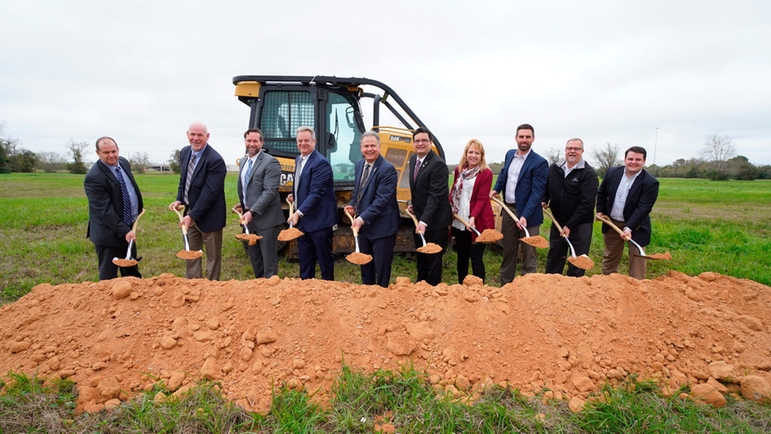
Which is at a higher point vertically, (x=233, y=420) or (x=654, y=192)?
(x=654, y=192)

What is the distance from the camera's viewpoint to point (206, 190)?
396 cm

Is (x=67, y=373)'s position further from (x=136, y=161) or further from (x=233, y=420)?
(x=136, y=161)

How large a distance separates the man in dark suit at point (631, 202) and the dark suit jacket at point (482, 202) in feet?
4.51

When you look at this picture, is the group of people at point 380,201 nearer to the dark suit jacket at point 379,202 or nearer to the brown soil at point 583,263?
the dark suit jacket at point 379,202

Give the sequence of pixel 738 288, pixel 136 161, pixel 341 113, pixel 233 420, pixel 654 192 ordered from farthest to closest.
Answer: pixel 136 161
pixel 341 113
pixel 654 192
pixel 738 288
pixel 233 420

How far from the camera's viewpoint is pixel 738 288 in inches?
129


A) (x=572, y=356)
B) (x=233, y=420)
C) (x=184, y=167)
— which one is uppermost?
(x=184, y=167)

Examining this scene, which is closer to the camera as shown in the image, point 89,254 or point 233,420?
point 233,420

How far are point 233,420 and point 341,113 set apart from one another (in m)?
4.37

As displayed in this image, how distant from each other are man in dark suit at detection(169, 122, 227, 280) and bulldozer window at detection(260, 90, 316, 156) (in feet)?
4.32

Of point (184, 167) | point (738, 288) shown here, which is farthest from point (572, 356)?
point (184, 167)

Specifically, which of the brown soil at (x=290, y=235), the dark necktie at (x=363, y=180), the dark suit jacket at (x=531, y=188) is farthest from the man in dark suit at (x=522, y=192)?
the brown soil at (x=290, y=235)

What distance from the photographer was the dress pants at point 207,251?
416 centimetres

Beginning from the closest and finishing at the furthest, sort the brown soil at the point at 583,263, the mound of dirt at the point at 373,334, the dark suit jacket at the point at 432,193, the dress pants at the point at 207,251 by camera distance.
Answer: the mound of dirt at the point at 373,334 < the brown soil at the point at 583,263 < the dark suit jacket at the point at 432,193 < the dress pants at the point at 207,251
